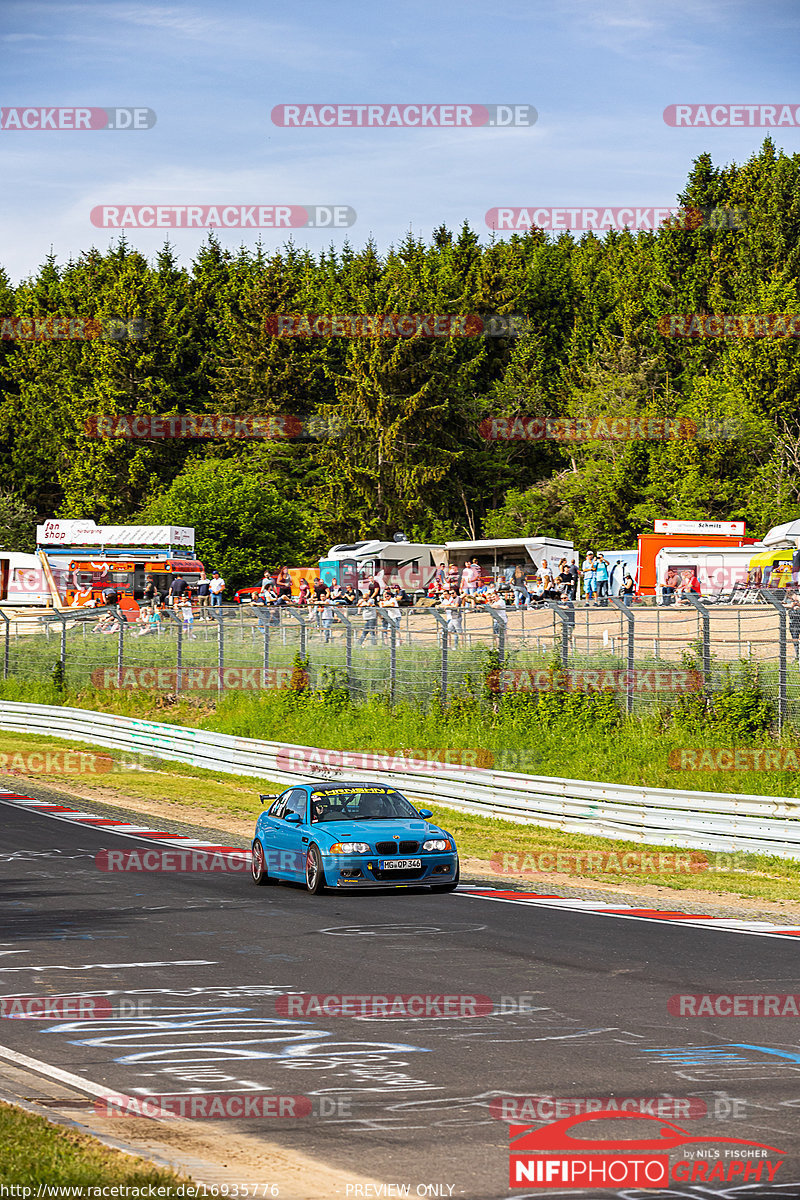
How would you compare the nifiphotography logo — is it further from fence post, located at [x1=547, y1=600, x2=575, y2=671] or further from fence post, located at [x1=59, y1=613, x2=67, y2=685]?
fence post, located at [x1=59, y1=613, x2=67, y2=685]

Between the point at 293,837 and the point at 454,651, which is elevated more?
the point at 454,651

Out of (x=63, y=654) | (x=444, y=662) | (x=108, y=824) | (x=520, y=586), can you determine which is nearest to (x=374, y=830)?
(x=108, y=824)

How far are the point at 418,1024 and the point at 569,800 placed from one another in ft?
43.3

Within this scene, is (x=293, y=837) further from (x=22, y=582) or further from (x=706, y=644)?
(x=22, y=582)

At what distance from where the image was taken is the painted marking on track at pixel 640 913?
14039 mm

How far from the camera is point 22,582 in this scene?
6069 cm

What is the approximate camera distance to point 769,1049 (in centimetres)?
854

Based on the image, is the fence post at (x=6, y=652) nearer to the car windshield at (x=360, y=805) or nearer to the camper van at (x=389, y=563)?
the camper van at (x=389, y=563)

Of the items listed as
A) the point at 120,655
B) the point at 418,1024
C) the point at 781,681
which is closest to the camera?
the point at 418,1024

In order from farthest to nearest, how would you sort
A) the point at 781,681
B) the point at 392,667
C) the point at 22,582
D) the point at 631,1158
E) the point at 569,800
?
1. the point at 22,582
2. the point at 392,667
3. the point at 569,800
4. the point at 781,681
5. the point at 631,1158

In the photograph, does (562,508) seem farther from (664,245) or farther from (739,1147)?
(739,1147)

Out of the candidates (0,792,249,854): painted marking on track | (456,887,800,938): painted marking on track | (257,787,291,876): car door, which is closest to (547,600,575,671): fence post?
(0,792,249,854): painted marking on track

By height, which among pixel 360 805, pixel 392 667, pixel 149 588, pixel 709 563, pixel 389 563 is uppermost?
pixel 389 563

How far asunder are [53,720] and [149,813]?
42.2 ft
